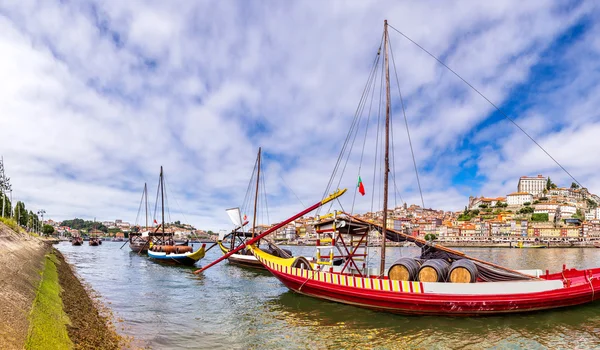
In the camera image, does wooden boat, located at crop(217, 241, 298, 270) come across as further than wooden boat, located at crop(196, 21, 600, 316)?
Yes

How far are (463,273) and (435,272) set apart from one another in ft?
3.81

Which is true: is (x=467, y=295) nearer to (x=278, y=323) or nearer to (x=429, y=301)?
(x=429, y=301)

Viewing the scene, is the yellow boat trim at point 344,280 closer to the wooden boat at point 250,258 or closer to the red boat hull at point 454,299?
the red boat hull at point 454,299

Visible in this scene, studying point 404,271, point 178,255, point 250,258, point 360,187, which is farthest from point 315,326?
point 178,255

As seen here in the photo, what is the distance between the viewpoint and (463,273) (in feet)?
51.1

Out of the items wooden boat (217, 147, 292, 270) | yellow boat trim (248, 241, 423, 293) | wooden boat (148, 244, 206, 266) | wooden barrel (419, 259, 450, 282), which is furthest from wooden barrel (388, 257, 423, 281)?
wooden boat (148, 244, 206, 266)

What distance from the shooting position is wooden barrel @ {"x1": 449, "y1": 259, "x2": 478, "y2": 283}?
50.6 feet

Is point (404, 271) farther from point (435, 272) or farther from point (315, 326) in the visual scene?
point (315, 326)

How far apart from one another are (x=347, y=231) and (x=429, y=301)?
7271 mm

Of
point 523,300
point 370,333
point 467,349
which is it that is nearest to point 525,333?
point 523,300

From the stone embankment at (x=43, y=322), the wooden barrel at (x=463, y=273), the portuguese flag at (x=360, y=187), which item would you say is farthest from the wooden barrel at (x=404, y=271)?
the stone embankment at (x=43, y=322)

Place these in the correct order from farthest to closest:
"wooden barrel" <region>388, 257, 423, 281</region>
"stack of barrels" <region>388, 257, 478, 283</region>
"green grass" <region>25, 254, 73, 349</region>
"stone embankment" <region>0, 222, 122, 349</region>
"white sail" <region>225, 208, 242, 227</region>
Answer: "white sail" <region>225, 208, 242, 227</region>
"wooden barrel" <region>388, 257, 423, 281</region>
"stack of barrels" <region>388, 257, 478, 283</region>
"green grass" <region>25, 254, 73, 349</region>
"stone embankment" <region>0, 222, 122, 349</region>

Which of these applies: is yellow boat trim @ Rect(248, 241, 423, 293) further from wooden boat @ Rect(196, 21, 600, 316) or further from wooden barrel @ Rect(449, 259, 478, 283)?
wooden barrel @ Rect(449, 259, 478, 283)

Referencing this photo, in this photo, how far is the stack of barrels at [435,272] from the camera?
15562mm
